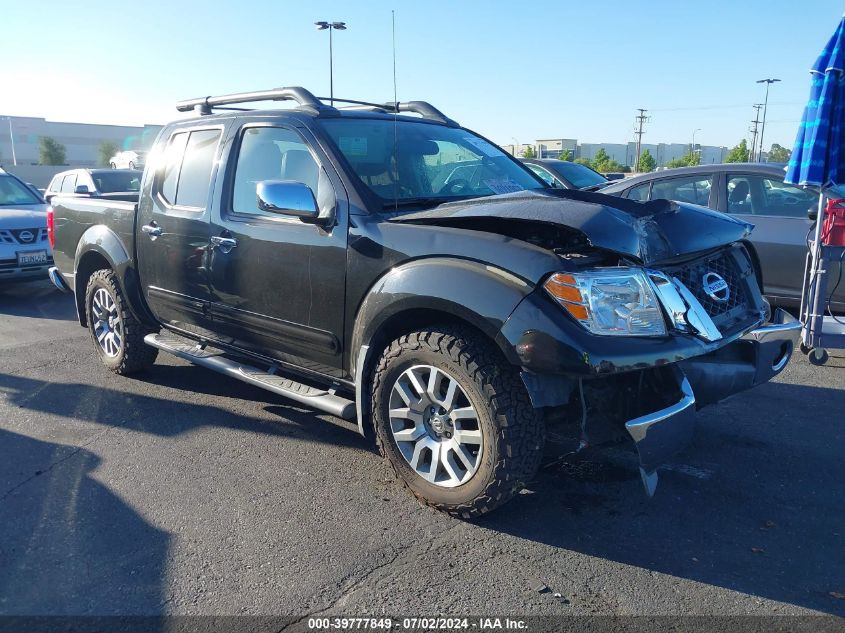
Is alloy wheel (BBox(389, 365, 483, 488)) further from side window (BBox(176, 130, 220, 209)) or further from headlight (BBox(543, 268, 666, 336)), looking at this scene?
side window (BBox(176, 130, 220, 209))

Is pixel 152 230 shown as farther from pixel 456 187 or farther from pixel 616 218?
pixel 616 218

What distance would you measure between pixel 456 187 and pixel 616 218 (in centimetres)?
138

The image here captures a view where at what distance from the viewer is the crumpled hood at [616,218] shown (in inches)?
121

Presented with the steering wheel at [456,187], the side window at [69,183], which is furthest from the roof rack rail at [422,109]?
the side window at [69,183]

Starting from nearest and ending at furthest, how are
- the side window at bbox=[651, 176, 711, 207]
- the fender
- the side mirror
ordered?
the side mirror < the fender < the side window at bbox=[651, 176, 711, 207]

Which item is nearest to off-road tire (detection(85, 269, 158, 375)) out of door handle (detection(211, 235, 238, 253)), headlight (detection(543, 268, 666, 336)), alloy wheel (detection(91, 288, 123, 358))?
alloy wheel (detection(91, 288, 123, 358))

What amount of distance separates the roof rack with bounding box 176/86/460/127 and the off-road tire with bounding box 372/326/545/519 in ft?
5.72

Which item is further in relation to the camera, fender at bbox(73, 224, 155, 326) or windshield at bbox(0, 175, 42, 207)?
windshield at bbox(0, 175, 42, 207)

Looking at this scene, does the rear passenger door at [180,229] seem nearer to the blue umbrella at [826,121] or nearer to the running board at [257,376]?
the running board at [257,376]

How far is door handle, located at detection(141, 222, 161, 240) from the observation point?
16.5 ft

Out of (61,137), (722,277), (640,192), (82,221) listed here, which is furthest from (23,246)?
(61,137)

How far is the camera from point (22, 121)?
3536 inches

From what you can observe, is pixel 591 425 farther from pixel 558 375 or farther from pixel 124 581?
pixel 124 581

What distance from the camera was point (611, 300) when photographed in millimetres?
3033
